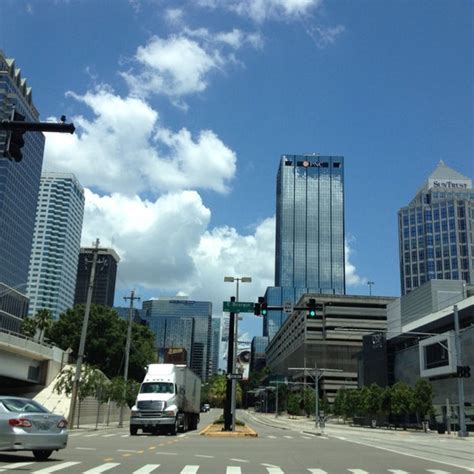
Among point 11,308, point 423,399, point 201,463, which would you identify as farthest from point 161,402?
point 11,308

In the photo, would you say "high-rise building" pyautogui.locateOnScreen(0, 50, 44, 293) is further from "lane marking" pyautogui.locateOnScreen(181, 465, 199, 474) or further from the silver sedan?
"lane marking" pyautogui.locateOnScreen(181, 465, 199, 474)

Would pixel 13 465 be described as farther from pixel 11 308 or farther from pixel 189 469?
pixel 11 308

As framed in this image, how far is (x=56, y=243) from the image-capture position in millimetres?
159625

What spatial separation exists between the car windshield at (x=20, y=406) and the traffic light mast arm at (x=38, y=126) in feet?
20.7

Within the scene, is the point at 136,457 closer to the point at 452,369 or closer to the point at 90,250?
the point at 90,250

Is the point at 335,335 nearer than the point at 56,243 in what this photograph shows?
Yes

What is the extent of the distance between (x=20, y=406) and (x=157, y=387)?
20.1 m

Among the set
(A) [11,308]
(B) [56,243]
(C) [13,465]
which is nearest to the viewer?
(C) [13,465]

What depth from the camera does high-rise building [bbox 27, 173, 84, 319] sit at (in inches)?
5876

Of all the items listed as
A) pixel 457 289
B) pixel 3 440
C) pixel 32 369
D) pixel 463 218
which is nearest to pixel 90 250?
pixel 32 369

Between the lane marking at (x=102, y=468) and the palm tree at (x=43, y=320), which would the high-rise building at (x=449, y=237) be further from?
the lane marking at (x=102, y=468)

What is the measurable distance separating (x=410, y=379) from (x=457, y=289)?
1703 centimetres

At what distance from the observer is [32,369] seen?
2096 inches

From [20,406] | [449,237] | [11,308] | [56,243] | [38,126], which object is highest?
[449,237]
